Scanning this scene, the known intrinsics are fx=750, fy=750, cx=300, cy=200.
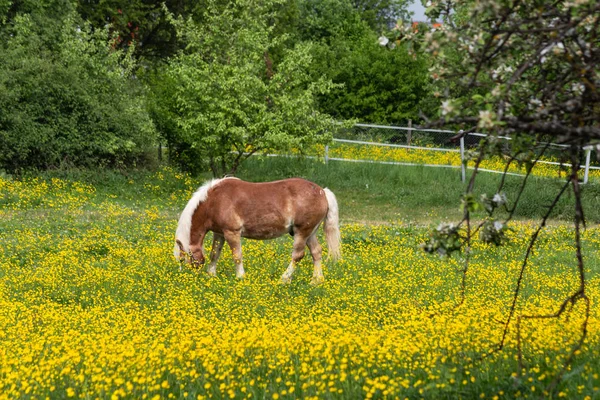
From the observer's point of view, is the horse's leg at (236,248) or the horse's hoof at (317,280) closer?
the horse's hoof at (317,280)

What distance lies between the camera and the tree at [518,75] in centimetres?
420

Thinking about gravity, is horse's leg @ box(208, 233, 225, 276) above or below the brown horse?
below

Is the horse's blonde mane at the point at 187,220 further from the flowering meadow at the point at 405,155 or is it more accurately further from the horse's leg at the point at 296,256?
the flowering meadow at the point at 405,155

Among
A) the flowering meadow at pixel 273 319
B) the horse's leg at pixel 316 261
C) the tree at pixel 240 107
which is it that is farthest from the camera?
the tree at pixel 240 107

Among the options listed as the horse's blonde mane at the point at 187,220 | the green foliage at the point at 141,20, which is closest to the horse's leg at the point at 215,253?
the horse's blonde mane at the point at 187,220

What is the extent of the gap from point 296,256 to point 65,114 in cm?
1577

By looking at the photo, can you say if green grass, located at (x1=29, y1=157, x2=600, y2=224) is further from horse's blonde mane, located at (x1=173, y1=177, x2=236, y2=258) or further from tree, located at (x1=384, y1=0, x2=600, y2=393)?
tree, located at (x1=384, y1=0, x2=600, y2=393)

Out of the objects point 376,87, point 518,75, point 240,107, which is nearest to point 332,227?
point 518,75

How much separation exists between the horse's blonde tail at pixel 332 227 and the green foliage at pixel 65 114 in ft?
45.1

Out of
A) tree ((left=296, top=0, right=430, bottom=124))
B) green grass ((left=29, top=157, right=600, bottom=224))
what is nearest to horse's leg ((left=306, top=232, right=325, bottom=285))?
green grass ((left=29, top=157, right=600, bottom=224))

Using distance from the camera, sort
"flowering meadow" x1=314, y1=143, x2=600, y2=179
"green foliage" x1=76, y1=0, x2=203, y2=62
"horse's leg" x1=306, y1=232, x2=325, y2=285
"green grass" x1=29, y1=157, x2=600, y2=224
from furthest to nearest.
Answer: "green foliage" x1=76, y1=0, x2=203, y2=62 < "flowering meadow" x1=314, y1=143, x2=600, y2=179 < "green grass" x1=29, y1=157, x2=600, y2=224 < "horse's leg" x1=306, y1=232, x2=325, y2=285

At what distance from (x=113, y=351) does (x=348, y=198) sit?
63.5ft

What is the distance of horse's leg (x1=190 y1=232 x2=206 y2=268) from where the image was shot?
41.0ft

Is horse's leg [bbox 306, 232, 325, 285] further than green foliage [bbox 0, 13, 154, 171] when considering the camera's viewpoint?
No
